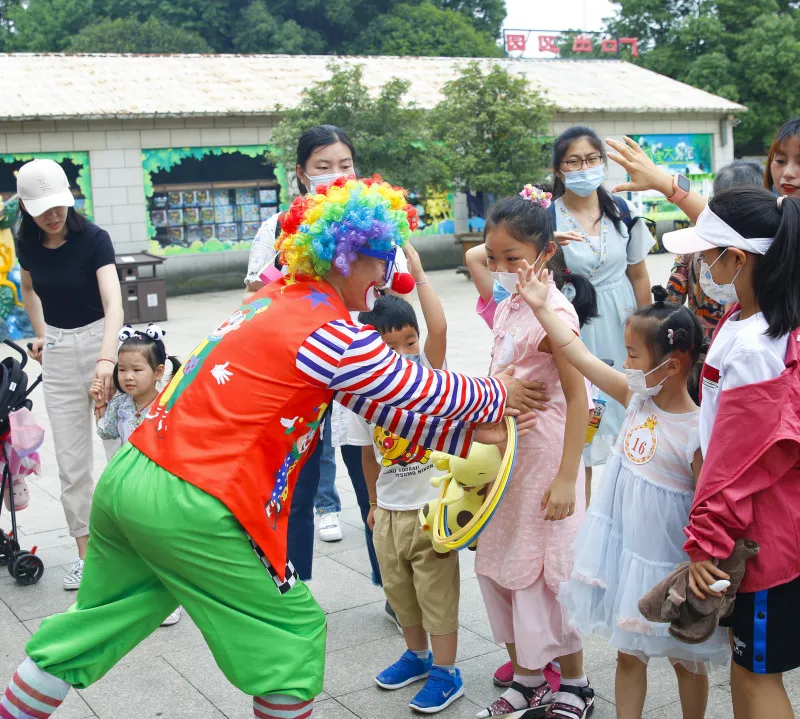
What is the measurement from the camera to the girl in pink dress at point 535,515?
3035mm

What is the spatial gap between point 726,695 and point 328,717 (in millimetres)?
1346

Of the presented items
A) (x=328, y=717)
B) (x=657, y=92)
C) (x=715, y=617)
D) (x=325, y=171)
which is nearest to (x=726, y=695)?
(x=715, y=617)

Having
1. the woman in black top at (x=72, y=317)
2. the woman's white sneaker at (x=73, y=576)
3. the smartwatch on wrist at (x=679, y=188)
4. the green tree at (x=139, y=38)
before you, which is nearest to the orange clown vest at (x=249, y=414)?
the smartwatch on wrist at (x=679, y=188)

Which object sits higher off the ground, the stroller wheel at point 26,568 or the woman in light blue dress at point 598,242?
the woman in light blue dress at point 598,242

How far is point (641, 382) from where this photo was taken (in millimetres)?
2803

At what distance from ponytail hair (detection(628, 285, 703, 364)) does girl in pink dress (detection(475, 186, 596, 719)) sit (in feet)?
0.88

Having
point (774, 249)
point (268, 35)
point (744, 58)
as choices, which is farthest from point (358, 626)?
point (268, 35)

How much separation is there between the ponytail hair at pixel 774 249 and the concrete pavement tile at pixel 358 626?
2.21m

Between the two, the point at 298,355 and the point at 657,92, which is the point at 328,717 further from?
the point at 657,92

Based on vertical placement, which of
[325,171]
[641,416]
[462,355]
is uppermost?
[325,171]

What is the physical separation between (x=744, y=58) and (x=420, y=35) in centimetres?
1611

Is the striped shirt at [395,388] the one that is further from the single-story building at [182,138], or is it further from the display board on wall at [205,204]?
the display board on wall at [205,204]

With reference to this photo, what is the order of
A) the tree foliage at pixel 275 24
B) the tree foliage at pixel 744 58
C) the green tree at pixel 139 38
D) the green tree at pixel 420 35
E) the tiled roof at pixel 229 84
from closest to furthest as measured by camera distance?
the tiled roof at pixel 229 84, the tree foliage at pixel 744 58, the green tree at pixel 139 38, the tree foliage at pixel 275 24, the green tree at pixel 420 35

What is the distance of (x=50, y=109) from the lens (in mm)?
15875
